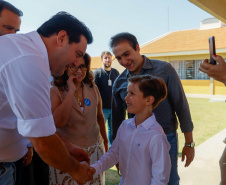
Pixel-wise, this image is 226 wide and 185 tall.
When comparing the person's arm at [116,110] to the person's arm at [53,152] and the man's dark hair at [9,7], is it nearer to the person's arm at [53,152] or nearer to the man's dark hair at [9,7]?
the person's arm at [53,152]

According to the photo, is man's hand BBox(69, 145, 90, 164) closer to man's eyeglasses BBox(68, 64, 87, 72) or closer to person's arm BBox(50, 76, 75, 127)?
person's arm BBox(50, 76, 75, 127)

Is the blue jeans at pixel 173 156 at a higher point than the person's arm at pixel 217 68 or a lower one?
lower

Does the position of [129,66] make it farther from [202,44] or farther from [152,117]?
[202,44]

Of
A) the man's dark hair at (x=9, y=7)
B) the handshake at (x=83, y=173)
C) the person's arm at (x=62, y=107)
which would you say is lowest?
the handshake at (x=83, y=173)

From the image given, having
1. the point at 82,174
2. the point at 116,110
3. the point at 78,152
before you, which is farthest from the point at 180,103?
the point at 82,174

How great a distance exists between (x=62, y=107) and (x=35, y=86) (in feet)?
3.40

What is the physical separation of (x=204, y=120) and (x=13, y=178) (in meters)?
8.08

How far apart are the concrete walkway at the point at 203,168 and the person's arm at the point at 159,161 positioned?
2.11 meters

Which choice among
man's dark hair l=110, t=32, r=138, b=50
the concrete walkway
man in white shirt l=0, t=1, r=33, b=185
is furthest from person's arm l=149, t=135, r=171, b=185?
man in white shirt l=0, t=1, r=33, b=185

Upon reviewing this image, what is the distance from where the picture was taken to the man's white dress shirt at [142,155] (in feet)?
5.38

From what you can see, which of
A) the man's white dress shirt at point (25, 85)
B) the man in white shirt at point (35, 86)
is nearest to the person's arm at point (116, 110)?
the man in white shirt at point (35, 86)

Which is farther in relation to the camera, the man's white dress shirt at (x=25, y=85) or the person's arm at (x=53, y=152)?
the person's arm at (x=53, y=152)

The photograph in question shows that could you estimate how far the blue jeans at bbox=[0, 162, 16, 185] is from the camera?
4.63ft

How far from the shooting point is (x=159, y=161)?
5.38 feet
